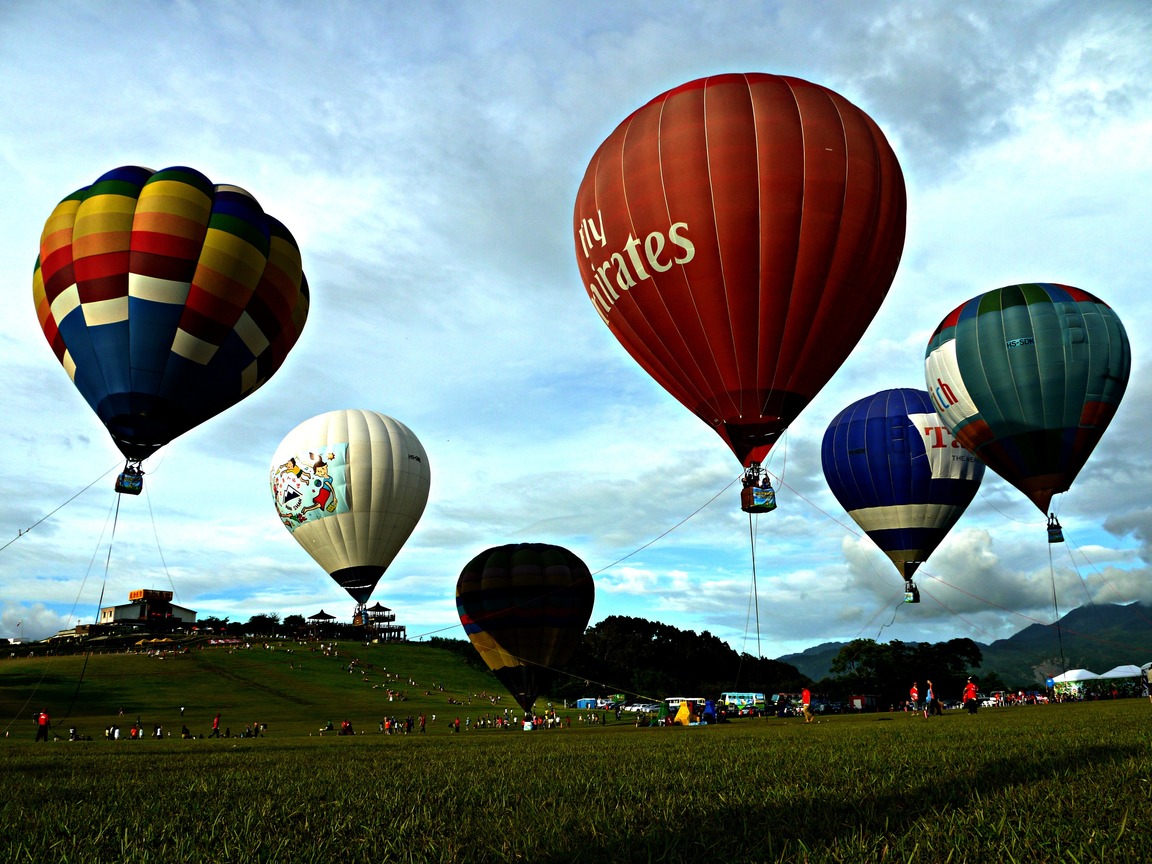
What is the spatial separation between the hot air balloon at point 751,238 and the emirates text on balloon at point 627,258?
0.13 ft

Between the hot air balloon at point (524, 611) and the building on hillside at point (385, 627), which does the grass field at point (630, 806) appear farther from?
the building on hillside at point (385, 627)

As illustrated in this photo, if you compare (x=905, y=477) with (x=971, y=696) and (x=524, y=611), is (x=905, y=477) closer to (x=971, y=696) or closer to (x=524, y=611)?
(x=971, y=696)

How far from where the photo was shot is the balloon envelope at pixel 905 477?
40156mm

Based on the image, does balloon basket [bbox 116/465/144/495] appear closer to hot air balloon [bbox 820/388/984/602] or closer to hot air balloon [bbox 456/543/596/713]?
hot air balloon [bbox 456/543/596/713]

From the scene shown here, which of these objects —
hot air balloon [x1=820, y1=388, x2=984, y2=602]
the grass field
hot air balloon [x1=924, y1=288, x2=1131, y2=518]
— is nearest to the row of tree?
hot air balloon [x1=820, y1=388, x2=984, y2=602]

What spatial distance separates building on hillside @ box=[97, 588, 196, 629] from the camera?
455 ft

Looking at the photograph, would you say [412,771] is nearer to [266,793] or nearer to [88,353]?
[266,793]

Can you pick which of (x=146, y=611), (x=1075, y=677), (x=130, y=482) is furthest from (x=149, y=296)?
(x=146, y=611)

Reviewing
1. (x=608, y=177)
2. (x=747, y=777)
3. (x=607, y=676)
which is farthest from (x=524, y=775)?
(x=607, y=676)

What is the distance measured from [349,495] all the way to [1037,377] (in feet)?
104

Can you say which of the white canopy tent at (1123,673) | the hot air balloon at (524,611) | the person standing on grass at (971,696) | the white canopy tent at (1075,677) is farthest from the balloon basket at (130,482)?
the white canopy tent at (1123,673)

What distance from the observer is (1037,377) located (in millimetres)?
33500

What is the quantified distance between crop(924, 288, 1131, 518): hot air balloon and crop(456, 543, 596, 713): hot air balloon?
20.7 m

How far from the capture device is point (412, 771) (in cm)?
838
